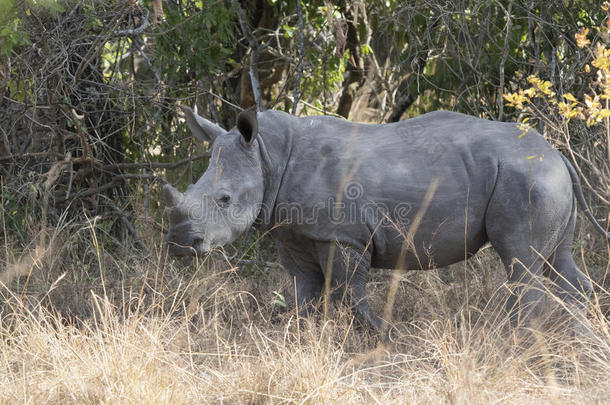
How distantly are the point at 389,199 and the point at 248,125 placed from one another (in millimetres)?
868

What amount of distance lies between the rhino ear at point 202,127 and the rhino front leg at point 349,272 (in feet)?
3.23

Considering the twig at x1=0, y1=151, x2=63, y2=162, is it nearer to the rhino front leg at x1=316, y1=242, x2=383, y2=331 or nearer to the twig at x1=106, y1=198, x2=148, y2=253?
the twig at x1=106, y1=198, x2=148, y2=253

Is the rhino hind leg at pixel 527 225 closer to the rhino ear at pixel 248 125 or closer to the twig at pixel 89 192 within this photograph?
the rhino ear at pixel 248 125

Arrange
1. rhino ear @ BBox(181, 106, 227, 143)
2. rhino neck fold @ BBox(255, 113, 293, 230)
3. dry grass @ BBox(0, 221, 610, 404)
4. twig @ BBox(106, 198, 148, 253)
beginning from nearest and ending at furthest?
dry grass @ BBox(0, 221, 610, 404)
rhino neck fold @ BBox(255, 113, 293, 230)
rhino ear @ BBox(181, 106, 227, 143)
twig @ BBox(106, 198, 148, 253)

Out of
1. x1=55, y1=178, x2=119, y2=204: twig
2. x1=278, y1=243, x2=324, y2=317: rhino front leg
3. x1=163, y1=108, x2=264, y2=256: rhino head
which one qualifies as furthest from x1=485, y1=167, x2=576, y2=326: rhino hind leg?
x1=55, y1=178, x2=119, y2=204: twig

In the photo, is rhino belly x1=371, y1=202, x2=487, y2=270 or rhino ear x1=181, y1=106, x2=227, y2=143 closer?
rhino belly x1=371, y1=202, x2=487, y2=270

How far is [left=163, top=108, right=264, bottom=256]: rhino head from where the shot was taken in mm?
4371

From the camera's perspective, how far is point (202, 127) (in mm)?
4973

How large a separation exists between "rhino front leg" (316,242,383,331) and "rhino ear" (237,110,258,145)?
693 millimetres

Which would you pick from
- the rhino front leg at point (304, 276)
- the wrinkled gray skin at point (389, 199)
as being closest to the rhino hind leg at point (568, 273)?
the wrinkled gray skin at point (389, 199)

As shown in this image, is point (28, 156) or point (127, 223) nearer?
point (28, 156)

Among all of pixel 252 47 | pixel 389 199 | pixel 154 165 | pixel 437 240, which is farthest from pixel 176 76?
pixel 437 240

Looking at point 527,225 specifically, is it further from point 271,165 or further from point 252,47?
point 252,47

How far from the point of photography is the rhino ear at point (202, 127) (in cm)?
494
